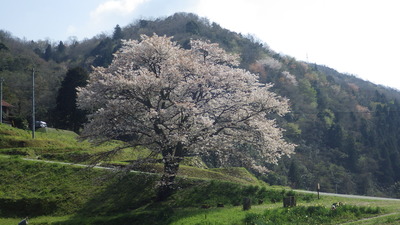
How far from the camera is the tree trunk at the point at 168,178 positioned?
16683mm

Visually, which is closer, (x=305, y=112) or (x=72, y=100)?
(x=72, y=100)

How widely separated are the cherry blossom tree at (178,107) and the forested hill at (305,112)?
2547cm

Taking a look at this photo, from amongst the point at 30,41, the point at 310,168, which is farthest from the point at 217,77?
the point at 30,41

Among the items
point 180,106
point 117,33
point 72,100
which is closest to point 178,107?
point 180,106

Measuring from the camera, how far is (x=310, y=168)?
214ft

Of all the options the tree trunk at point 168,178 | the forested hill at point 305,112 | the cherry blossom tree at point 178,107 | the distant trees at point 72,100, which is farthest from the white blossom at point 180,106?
the distant trees at point 72,100

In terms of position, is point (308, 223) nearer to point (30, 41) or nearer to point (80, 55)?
point (80, 55)

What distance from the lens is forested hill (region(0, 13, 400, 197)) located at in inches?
2235

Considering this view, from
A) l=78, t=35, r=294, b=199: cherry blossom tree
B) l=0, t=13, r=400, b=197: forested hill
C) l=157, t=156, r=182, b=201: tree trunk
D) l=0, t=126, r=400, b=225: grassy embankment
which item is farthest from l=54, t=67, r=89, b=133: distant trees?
l=157, t=156, r=182, b=201: tree trunk

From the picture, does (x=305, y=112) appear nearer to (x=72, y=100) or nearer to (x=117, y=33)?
(x=72, y=100)

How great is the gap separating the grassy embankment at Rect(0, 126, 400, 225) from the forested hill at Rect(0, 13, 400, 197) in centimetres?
2257

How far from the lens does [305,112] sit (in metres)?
82.3

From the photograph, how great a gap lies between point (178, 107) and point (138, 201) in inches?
200

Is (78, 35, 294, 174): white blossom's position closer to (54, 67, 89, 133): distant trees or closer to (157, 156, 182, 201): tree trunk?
(157, 156, 182, 201): tree trunk
